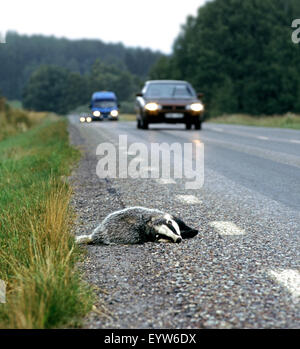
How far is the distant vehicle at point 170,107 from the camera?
21312 mm

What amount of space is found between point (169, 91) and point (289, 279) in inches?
748

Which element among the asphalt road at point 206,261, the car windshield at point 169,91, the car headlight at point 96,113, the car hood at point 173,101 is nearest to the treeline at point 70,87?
the car headlight at point 96,113

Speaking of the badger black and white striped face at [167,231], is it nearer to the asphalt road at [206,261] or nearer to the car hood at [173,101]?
the asphalt road at [206,261]

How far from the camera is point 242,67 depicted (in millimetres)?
62656

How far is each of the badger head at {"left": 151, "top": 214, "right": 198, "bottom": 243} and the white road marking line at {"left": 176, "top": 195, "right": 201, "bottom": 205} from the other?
1.62 metres

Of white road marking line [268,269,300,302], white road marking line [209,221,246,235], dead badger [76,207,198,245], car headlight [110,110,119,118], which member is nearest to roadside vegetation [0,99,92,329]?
dead badger [76,207,198,245]

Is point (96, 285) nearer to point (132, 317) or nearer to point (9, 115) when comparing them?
point (132, 317)

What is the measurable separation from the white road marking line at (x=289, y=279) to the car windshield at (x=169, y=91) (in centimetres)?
1853

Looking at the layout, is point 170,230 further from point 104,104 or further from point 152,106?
point 104,104

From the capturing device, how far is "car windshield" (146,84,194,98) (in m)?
22.1

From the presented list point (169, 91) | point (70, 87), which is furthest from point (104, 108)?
point (70, 87)

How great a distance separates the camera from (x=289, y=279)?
11.7 feet
